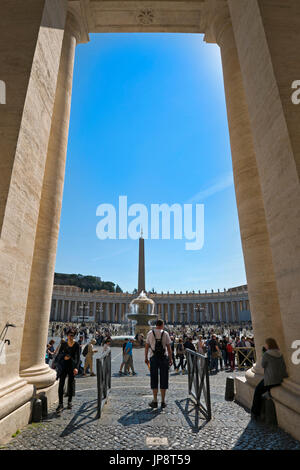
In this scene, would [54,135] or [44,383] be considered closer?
[44,383]

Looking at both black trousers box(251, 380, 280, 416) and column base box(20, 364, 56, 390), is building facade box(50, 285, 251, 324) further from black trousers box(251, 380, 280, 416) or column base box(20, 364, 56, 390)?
black trousers box(251, 380, 280, 416)

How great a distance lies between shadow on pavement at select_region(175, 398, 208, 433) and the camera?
493 centimetres

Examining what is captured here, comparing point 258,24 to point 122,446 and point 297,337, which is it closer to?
point 297,337

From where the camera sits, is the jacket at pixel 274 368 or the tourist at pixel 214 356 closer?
the jacket at pixel 274 368

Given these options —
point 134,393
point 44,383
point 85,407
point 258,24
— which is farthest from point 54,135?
point 134,393

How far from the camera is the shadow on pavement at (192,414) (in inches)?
194

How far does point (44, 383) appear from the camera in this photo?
596cm

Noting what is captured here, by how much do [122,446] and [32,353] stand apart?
3229mm

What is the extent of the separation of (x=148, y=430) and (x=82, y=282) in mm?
139299

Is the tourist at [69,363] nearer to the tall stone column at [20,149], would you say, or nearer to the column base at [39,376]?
the column base at [39,376]

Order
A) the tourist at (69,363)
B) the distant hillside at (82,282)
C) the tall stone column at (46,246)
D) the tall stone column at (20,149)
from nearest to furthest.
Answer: the tall stone column at (20,149) → the tourist at (69,363) → the tall stone column at (46,246) → the distant hillside at (82,282)

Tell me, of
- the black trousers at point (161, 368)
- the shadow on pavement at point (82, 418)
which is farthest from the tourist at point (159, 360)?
the shadow on pavement at point (82, 418)

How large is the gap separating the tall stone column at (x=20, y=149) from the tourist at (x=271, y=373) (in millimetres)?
4409

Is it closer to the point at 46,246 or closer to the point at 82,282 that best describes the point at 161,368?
the point at 46,246
